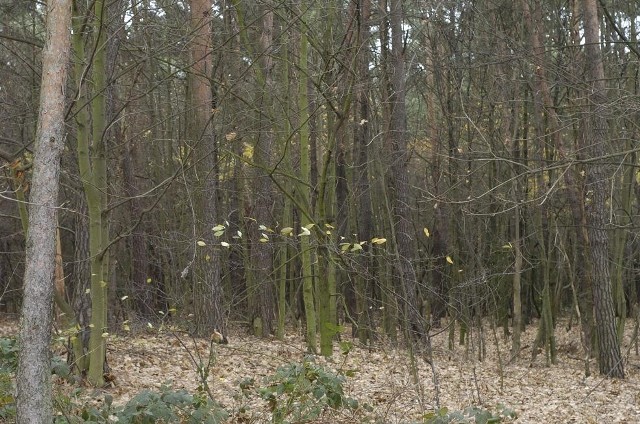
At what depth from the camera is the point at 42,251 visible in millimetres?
5746

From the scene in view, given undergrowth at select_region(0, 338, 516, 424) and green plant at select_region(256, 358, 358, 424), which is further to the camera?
green plant at select_region(256, 358, 358, 424)

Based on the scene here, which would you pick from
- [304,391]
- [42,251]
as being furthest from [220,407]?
[42,251]

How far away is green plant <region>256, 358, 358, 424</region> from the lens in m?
6.62

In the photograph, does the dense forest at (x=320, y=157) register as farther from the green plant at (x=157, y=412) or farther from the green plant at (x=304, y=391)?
the green plant at (x=304, y=391)

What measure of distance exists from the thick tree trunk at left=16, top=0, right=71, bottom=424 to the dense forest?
0.07ft

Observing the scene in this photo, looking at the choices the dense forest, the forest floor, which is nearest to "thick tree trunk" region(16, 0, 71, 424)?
the dense forest

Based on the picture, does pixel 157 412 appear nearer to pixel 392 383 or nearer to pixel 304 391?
pixel 304 391

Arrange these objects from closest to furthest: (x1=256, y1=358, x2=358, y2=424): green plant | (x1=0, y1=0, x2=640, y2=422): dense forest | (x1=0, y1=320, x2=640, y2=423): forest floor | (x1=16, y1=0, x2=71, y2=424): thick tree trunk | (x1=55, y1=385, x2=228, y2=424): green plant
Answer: (x1=16, y1=0, x2=71, y2=424): thick tree trunk < (x1=55, y1=385, x2=228, y2=424): green plant < (x1=256, y1=358, x2=358, y2=424): green plant < (x1=0, y1=320, x2=640, y2=423): forest floor < (x1=0, y1=0, x2=640, y2=422): dense forest

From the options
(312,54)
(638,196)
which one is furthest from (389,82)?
(638,196)

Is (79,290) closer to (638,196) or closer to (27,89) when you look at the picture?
(27,89)

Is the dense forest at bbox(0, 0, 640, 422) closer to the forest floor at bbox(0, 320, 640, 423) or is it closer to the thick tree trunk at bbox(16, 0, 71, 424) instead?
the thick tree trunk at bbox(16, 0, 71, 424)

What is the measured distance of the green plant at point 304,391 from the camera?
6.62 metres

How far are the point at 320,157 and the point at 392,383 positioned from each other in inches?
484

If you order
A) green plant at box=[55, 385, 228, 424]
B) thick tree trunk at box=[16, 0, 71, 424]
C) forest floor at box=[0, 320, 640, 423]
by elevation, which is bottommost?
forest floor at box=[0, 320, 640, 423]
